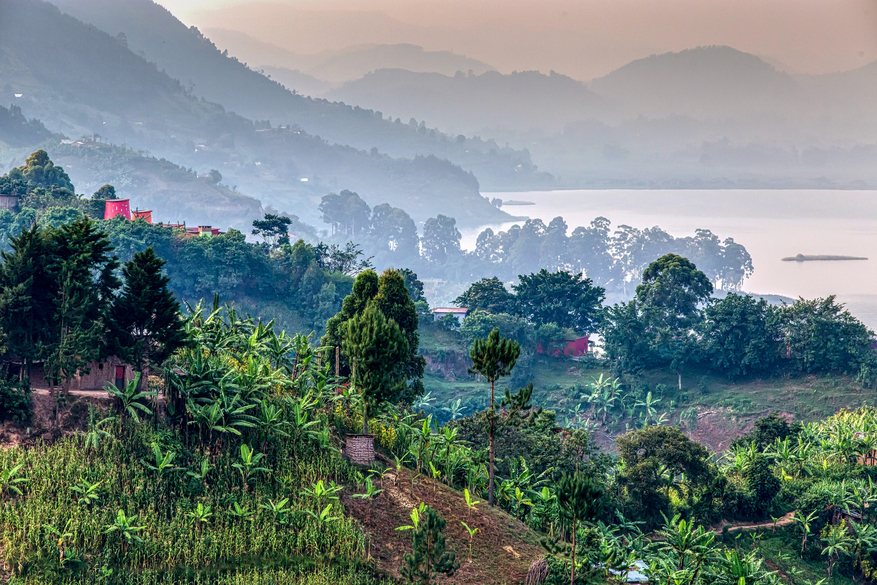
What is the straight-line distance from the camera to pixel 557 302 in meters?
53.9

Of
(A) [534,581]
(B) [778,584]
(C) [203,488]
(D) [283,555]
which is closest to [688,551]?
(B) [778,584]

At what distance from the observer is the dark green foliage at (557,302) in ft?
176

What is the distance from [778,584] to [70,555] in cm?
1318

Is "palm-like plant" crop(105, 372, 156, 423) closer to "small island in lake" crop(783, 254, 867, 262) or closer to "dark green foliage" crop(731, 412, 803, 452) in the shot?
"dark green foliage" crop(731, 412, 803, 452)

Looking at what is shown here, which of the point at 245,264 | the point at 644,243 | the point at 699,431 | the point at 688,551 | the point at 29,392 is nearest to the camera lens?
the point at 29,392

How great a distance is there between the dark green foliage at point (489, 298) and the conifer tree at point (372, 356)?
116 feet

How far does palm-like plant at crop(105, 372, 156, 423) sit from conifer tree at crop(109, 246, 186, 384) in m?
0.52

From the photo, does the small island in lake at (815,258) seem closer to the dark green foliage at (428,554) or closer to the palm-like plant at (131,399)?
the dark green foliage at (428,554)

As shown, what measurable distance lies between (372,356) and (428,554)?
4675mm

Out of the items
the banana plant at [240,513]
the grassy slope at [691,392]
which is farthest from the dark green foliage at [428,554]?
the grassy slope at [691,392]

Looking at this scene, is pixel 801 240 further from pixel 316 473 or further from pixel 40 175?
pixel 316 473

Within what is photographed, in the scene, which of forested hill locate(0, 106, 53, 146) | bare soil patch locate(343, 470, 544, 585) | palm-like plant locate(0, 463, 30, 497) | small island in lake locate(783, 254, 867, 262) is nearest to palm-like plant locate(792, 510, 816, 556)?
bare soil patch locate(343, 470, 544, 585)

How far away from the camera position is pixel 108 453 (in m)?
15.2

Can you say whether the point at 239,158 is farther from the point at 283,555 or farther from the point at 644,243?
the point at 283,555
